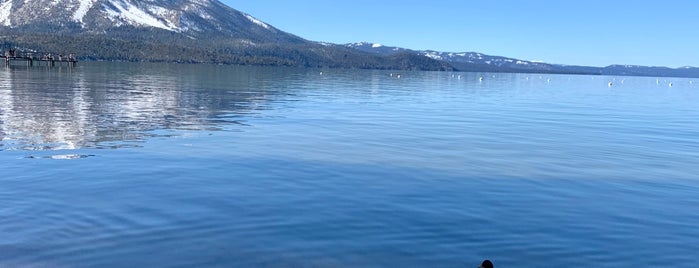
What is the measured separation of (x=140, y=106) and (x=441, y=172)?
27822mm

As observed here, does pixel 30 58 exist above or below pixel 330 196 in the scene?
above

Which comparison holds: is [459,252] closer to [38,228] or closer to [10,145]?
[38,228]

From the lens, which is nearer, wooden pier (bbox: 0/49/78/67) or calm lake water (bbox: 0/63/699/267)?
calm lake water (bbox: 0/63/699/267)

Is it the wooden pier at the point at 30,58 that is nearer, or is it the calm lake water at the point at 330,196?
the calm lake water at the point at 330,196

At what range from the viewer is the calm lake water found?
12953mm

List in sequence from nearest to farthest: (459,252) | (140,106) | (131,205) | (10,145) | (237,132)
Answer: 1. (459,252)
2. (131,205)
3. (10,145)
4. (237,132)
5. (140,106)

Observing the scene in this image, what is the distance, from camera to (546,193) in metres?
19.3

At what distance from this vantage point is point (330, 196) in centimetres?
1775

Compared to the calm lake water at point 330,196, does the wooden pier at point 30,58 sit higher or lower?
higher

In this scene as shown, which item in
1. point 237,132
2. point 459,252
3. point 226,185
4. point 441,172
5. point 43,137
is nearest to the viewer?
point 459,252

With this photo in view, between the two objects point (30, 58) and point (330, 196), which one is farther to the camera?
point (30, 58)

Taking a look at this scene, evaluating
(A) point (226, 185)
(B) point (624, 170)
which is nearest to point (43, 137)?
(A) point (226, 185)

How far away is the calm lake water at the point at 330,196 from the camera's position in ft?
42.5

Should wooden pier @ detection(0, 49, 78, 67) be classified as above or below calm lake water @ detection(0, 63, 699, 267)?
above
